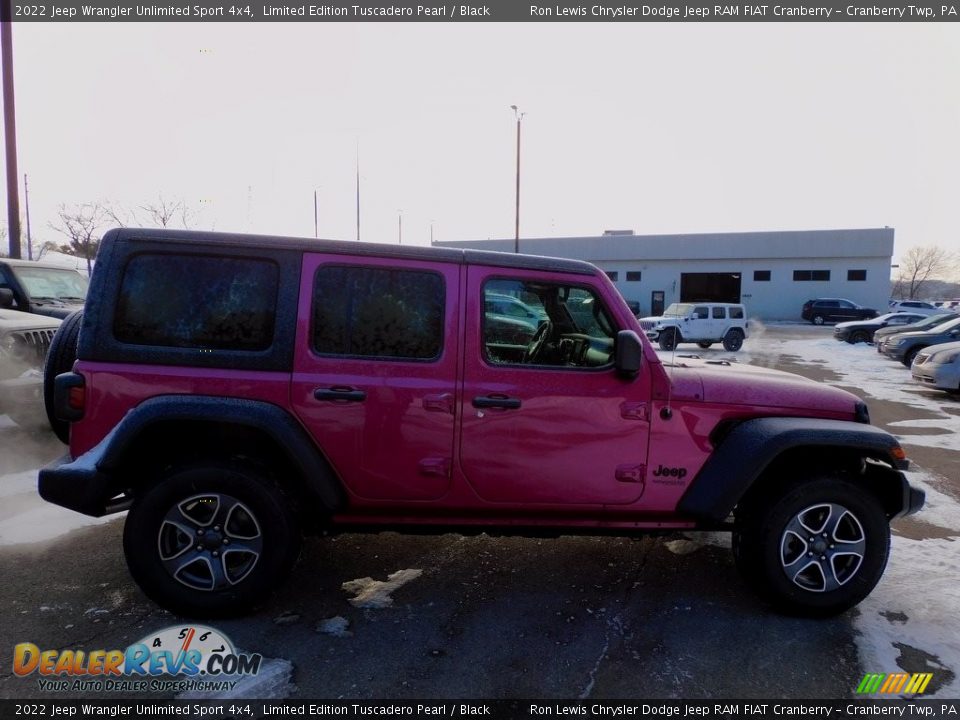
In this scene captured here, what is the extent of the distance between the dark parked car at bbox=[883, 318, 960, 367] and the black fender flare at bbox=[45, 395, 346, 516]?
16237 millimetres

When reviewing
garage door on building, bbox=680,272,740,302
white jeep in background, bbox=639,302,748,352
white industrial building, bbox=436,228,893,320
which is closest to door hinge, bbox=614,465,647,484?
white jeep in background, bbox=639,302,748,352

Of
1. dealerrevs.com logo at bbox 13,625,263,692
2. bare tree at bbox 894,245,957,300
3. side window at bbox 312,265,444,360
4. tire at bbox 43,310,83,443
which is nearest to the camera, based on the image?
dealerrevs.com logo at bbox 13,625,263,692

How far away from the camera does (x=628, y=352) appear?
123 inches

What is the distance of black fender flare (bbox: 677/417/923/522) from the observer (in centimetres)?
314

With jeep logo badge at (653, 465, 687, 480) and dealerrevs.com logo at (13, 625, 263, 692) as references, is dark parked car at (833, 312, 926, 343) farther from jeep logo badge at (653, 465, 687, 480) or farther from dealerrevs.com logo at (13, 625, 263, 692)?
dealerrevs.com logo at (13, 625, 263, 692)

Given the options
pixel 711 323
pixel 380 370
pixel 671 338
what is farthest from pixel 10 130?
pixel 711 323

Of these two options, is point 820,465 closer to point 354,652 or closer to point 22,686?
point 354,652

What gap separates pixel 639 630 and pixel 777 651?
26.6 inches

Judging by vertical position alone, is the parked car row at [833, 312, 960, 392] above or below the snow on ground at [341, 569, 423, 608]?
above

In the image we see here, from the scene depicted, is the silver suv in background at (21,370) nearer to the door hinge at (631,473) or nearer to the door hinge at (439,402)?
the door hinge at (439,402)

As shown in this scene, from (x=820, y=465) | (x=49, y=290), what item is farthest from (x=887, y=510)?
(x=49, y=290)

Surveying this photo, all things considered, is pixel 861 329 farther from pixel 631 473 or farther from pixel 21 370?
pixel 21 370

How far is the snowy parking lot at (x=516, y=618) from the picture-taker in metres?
2.72

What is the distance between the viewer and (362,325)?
3.20m
